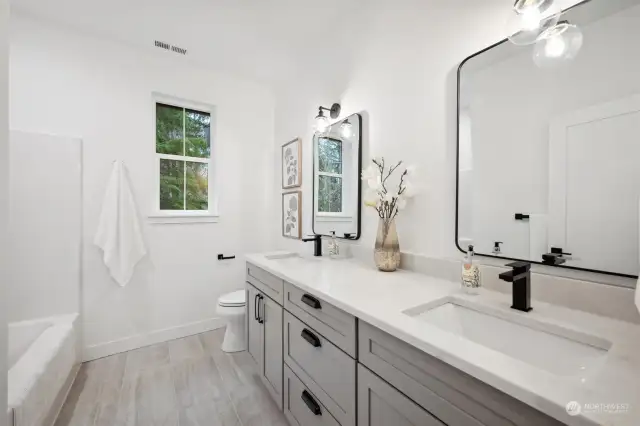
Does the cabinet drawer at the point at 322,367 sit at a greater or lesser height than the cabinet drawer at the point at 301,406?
greater

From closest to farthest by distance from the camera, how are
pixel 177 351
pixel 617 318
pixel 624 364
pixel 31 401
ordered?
pixel 624 364, pixel 617 318, pixel 31 401, pixel 177 351

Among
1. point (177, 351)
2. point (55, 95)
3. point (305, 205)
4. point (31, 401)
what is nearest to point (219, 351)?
point (177, 351)

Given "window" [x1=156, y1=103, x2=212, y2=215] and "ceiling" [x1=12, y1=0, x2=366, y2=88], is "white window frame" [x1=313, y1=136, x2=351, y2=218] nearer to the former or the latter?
"ceiling" [x1=12, y1=0, x2=366, y2=88]

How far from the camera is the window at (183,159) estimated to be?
271 cm

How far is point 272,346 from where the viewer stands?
5.41 feet

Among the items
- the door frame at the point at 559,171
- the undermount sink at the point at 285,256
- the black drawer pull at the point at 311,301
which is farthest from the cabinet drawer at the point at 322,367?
the door frame at the point at 559,171

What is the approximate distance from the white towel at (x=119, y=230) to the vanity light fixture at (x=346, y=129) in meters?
1.91

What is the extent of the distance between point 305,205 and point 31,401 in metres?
2.02

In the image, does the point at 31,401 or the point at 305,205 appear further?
the point at 305,205

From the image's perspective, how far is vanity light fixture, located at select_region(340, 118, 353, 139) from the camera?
2008 millimetres

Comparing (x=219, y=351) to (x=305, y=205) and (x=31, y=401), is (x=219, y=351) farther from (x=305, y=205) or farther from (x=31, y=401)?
(x=305, y=205)

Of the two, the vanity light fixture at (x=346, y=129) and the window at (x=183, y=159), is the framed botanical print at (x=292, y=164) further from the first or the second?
the window at (x=183, y=159)

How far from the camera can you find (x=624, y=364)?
1.95 ft

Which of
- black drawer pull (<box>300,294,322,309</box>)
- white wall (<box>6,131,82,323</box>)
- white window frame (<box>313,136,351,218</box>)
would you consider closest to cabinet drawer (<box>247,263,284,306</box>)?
black drawer pull (<box>300,294,322,309</box>)
